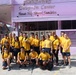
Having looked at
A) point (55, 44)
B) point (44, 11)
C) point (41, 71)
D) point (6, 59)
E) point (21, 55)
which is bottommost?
point (41, 71)

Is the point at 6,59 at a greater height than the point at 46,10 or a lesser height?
lesser

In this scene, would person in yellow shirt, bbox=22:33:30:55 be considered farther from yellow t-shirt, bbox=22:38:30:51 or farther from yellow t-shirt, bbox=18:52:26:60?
yellow t-shirt, bbox=18:52:26:60

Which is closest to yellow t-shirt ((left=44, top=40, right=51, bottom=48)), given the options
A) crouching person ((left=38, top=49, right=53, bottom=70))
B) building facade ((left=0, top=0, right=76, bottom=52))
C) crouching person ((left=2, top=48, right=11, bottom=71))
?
crouching person ((left=38, top=49, right=53, bottom=70))

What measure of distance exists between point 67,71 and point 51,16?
611cm

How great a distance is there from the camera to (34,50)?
1427 cm

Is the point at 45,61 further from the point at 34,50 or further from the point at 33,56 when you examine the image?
the point at 34,50

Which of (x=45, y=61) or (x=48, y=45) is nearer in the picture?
(x=45, y=61)

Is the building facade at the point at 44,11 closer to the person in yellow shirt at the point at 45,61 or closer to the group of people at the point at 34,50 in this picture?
the group of people at the point at 34,50

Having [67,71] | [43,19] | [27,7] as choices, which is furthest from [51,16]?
[67,71]

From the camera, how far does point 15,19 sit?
1891 cm

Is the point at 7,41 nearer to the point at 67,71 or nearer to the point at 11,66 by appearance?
the point at 11,66

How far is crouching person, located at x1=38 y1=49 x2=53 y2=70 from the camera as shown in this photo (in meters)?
13.4

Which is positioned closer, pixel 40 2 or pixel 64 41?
pixel 64 41

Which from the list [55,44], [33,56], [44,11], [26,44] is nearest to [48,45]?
[55,44]
